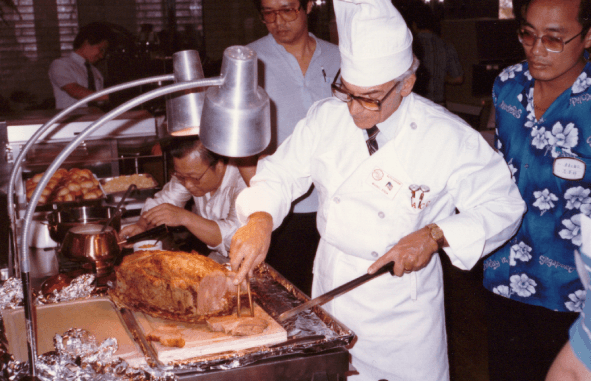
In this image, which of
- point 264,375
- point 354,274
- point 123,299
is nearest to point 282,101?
point 354,274

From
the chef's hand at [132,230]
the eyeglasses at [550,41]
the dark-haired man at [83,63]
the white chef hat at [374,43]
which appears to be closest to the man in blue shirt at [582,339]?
the white chef hat at [374,43]

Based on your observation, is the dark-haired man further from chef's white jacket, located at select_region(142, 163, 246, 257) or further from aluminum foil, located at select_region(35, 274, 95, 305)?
aluminum foil, located at select_region(35, 274, 95, 305)

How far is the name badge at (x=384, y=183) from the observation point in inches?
71.5

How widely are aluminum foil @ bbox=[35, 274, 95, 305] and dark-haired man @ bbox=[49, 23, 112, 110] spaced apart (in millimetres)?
3637

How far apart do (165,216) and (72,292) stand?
29.4 inches

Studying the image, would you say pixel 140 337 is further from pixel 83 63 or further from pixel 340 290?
pixel 83 63

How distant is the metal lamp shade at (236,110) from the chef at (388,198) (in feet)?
1.79

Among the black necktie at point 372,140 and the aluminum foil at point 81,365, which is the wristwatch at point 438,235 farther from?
the aluminum foil at point 81,365

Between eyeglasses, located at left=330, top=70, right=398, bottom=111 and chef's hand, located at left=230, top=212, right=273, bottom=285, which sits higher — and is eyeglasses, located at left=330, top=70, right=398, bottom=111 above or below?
above

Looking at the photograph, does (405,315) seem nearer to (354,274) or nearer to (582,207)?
(354,274)

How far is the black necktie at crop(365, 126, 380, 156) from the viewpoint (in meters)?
1.89

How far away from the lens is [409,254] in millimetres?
1641

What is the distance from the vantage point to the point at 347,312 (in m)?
1.92

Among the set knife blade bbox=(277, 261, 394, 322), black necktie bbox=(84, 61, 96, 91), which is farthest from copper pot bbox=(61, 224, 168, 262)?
black necktie bbox=(84, 61, 96, 91)
